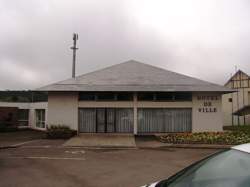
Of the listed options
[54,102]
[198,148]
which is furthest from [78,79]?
[198,148]

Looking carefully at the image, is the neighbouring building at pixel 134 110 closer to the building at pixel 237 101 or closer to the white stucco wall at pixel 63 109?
the white stucco wall at pixel 63 109

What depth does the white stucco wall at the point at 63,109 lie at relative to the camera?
2508cm

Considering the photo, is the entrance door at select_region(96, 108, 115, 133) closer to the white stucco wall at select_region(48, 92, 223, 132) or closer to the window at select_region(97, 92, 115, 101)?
the white stucco wall at select_region(48, 92, 223, 132)

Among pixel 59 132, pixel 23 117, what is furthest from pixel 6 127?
pixel 59 132

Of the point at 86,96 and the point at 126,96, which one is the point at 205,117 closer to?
the point at 126,96

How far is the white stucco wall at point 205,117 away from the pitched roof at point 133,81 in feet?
3.48

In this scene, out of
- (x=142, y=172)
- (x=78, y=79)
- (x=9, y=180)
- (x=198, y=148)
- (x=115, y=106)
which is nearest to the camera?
(x=9, y=180)

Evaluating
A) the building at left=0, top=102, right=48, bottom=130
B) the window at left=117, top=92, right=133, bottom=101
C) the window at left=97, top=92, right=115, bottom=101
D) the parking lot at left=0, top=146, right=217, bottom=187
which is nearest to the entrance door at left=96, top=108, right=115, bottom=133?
the window at left=97, top=92, right=115, bottom=101

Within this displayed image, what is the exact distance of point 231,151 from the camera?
147 inches

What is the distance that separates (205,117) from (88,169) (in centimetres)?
1586

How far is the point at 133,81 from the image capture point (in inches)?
1019

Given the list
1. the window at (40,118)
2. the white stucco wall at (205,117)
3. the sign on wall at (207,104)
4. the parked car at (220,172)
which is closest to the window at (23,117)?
the window at (40,118)

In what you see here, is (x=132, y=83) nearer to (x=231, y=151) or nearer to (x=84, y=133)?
(x=84, y=133)

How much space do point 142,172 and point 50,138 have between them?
1385 centimetres
